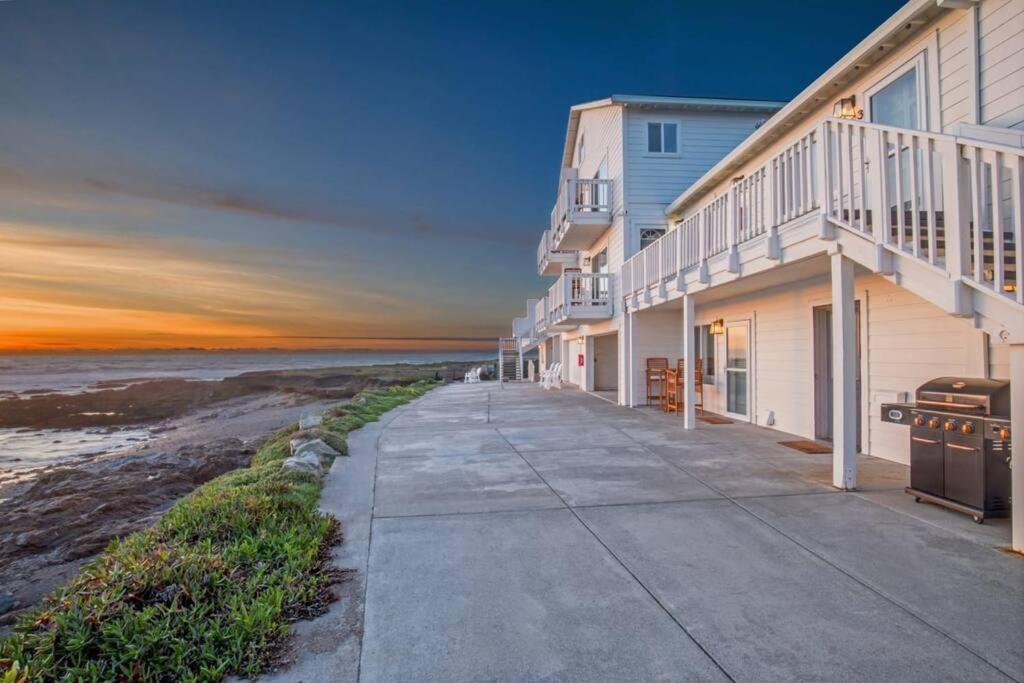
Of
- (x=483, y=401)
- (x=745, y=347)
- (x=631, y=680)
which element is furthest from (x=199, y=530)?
(x=483, y=401)

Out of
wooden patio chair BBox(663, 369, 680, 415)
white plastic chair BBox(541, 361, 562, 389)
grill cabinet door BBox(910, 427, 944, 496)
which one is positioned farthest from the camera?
white plastic chair BBox(541, 361, 562, 389)

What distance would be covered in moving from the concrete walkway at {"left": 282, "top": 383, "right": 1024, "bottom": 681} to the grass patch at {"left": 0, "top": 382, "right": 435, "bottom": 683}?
267 mm

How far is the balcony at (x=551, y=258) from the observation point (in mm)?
21641

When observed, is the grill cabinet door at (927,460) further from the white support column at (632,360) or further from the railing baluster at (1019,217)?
the white support column at (632,360)

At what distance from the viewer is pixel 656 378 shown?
14031mm

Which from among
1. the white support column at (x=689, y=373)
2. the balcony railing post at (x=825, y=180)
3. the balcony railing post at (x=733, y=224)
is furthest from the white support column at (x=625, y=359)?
the balcony railing post at (x=825, y=180)

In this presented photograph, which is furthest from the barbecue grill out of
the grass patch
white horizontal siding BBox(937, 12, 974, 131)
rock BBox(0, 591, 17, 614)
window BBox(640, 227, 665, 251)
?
window BBox(640, 227, 665, 251)

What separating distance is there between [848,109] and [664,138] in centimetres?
791

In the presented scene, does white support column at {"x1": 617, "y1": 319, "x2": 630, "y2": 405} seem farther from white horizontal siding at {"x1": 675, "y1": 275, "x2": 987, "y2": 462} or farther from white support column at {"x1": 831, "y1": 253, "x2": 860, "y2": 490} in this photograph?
white support column at {"x1": 831, "y1": 253, "x2": 860, "y2": 490}

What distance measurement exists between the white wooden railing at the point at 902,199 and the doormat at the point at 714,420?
11.5 ft

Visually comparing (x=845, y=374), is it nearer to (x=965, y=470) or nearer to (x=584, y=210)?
(x=965, y=470)

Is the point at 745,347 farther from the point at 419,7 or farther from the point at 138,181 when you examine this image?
the point at 138,181

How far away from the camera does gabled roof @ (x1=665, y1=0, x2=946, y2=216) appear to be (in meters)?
5.66

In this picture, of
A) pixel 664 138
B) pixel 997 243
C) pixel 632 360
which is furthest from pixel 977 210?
pixel 664 138
